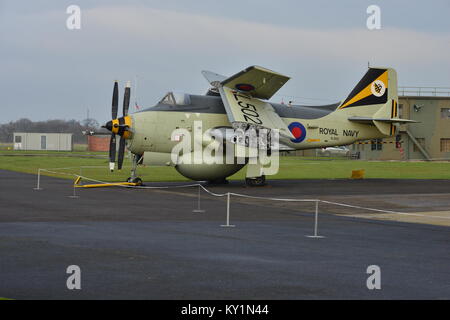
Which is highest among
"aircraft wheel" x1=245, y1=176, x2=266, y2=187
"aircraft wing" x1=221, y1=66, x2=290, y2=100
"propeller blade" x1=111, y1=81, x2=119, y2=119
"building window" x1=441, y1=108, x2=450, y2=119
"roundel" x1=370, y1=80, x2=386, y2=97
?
"building window" x1=441, y1=108, x2=450, y2=119

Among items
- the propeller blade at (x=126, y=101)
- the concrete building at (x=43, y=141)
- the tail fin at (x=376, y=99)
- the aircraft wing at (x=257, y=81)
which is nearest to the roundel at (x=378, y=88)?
the tail fin at (x=376, y=99)

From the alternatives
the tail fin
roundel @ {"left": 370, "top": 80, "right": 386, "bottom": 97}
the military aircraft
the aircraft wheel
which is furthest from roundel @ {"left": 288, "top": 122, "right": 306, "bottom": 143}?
roundel @ {"left": 370, "top": 80, "right": 386, "bottom": 97}

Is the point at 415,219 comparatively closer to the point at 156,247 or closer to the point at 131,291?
the point at 156,247

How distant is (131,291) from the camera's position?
29.8ft

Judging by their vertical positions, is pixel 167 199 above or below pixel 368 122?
below

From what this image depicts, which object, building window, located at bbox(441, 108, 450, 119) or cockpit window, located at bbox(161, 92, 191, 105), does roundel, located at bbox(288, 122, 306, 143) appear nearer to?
cockpit window, located at bbox(161, 92, 191, 105)

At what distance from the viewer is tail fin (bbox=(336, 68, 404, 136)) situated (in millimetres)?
36938

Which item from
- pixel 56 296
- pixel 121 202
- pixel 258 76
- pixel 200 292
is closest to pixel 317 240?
pixel 200 292

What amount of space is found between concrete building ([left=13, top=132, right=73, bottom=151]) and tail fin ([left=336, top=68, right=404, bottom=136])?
323 ft

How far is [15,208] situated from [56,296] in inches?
498

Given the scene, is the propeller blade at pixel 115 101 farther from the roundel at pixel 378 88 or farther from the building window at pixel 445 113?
the building window at pixel 445 113

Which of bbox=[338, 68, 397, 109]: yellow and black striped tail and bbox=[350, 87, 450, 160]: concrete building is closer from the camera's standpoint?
bbox=[338, 68, 397, 109]: yellow and black striped tail

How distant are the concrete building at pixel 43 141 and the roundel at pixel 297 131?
99.5 meters

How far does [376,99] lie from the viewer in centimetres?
3741
